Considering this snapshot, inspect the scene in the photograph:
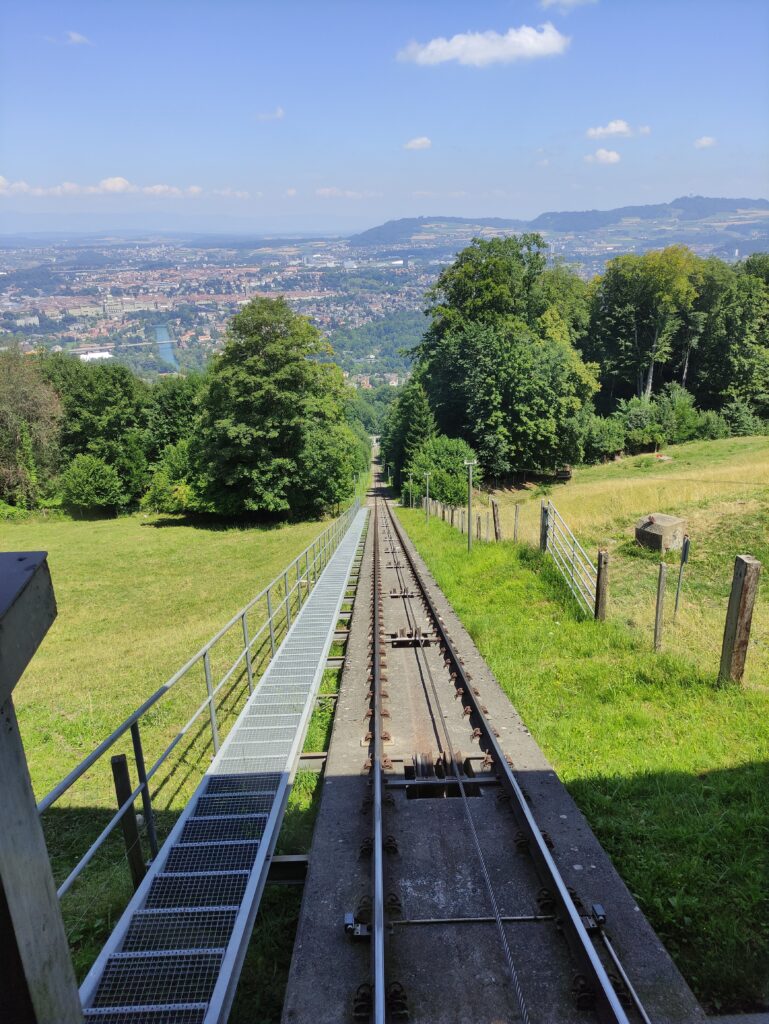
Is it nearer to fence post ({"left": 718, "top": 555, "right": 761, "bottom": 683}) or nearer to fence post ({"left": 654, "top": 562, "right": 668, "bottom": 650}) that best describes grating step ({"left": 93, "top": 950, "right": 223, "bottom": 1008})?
fence post ({"left": 718, "top": 555, "right": 761, "bottom": 683})

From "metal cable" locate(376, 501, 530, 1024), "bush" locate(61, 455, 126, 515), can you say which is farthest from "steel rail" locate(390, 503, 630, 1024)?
"bush" locate(61, 455, 126, 515)

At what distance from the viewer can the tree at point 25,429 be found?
140 feet

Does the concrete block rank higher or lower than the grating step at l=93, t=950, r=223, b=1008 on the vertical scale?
lower

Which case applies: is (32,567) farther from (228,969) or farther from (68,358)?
(68,358)

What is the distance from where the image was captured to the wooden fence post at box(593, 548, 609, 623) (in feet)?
31.0

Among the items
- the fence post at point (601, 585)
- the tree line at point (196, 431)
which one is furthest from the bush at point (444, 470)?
the fence post at point (601, 585)

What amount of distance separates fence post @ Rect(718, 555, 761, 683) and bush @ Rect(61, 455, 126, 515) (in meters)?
43.7

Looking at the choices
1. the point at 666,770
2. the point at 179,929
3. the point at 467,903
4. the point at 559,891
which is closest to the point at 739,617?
the point at 666,770

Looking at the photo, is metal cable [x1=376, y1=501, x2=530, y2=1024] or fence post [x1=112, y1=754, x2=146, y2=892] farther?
fence post [x1=112, y1=754, x2=146, y2=892]

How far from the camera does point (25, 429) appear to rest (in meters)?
43.8

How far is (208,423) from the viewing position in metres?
36.1

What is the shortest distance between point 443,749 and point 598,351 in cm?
6186

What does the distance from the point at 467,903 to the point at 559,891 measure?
0.67 m

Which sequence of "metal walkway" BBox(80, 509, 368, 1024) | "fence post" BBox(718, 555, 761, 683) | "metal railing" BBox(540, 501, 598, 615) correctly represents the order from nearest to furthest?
"metal walkway" BBox(80, 509, 368, 1024) → "fence post" BBox(718, 555, 761, 683) → "metal railing" BBox(540, 501, 598, 615)
